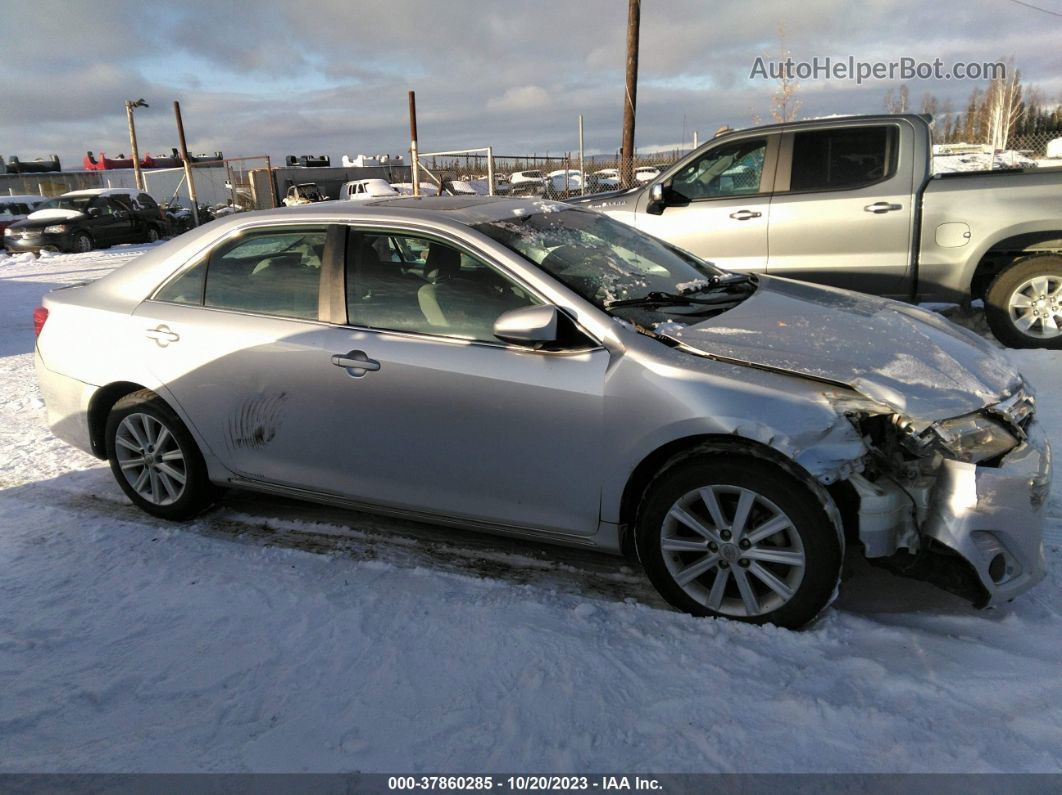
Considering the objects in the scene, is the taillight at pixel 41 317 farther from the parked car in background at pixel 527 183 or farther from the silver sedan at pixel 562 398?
A: the parked car in background at pixel 527 183

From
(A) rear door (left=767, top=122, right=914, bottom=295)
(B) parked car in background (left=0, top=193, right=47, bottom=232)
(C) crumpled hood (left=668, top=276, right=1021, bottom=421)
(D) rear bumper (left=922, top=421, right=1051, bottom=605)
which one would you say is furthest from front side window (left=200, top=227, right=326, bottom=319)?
(B) parked car in background (left=0, top=193, right=47, bottom=232)

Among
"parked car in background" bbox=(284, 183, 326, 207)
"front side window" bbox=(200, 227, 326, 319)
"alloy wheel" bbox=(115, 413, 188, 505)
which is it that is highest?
"parked car in background" bbox=(284, 183, 326, 207)

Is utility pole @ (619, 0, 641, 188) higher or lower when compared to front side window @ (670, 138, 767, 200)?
higher

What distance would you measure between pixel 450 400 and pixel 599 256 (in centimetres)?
105

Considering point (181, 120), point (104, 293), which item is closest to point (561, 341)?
point (104, 293)

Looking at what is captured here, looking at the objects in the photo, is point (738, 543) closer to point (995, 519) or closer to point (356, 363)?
point (995, 519)

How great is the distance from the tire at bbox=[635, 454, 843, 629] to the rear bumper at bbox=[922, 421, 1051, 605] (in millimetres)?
396

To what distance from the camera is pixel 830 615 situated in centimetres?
293

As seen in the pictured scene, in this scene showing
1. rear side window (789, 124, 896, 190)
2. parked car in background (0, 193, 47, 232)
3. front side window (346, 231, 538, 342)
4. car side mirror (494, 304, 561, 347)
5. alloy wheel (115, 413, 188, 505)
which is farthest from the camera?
parked car in background (0, 193, 47, 232)

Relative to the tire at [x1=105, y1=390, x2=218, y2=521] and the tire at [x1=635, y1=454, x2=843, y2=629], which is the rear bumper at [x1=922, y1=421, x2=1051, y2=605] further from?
the tire at [x1=105, y1=390, x2=218, y2=521]

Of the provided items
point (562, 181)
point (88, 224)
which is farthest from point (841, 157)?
point (88, 224)

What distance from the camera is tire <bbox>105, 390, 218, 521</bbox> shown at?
12.7ft

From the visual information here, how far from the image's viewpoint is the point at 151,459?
3969mm

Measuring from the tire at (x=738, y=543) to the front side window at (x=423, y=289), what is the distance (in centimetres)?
99
